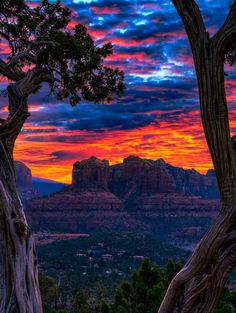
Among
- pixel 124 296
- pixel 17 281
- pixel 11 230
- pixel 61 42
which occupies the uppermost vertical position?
pixel 61 42

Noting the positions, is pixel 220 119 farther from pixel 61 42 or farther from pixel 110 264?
pixel 110 264

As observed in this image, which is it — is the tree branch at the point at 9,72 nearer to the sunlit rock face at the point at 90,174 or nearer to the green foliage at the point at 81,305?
the green foliage at the point at 81,305

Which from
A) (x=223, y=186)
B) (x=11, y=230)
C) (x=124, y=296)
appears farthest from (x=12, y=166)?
(x=124, y=296)

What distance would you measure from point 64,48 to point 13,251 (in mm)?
5032

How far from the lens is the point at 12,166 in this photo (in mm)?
7328

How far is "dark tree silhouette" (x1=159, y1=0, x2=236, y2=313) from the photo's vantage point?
4707 mm

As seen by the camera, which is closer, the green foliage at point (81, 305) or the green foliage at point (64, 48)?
the green foliage at point (64, 48)

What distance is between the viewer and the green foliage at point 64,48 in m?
10.3

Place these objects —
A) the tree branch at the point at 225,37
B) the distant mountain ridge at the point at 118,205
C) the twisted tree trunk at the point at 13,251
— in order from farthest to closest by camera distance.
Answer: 1. the distant mountain ridge at the point at 118,205
2. the twisted tree trunk at the point at 13,251
3. the tree branch at the point at 225,37

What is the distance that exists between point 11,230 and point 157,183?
183 metres

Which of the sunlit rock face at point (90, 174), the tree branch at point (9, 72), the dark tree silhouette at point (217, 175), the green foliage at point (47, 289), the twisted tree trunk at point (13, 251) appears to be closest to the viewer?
the dark tree silhouette at point (217, 175)

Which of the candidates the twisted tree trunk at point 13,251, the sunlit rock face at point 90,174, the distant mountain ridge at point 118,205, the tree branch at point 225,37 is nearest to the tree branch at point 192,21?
the tree branch at point 225,37

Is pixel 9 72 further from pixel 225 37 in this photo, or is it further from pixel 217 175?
pixel 217 175

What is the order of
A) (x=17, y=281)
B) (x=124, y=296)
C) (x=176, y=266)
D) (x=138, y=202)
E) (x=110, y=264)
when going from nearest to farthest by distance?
(x=17, y=281) → (x=176, y=266) → (x=124, y=296) → (x=110, y=264) → (x=138, y=202)
